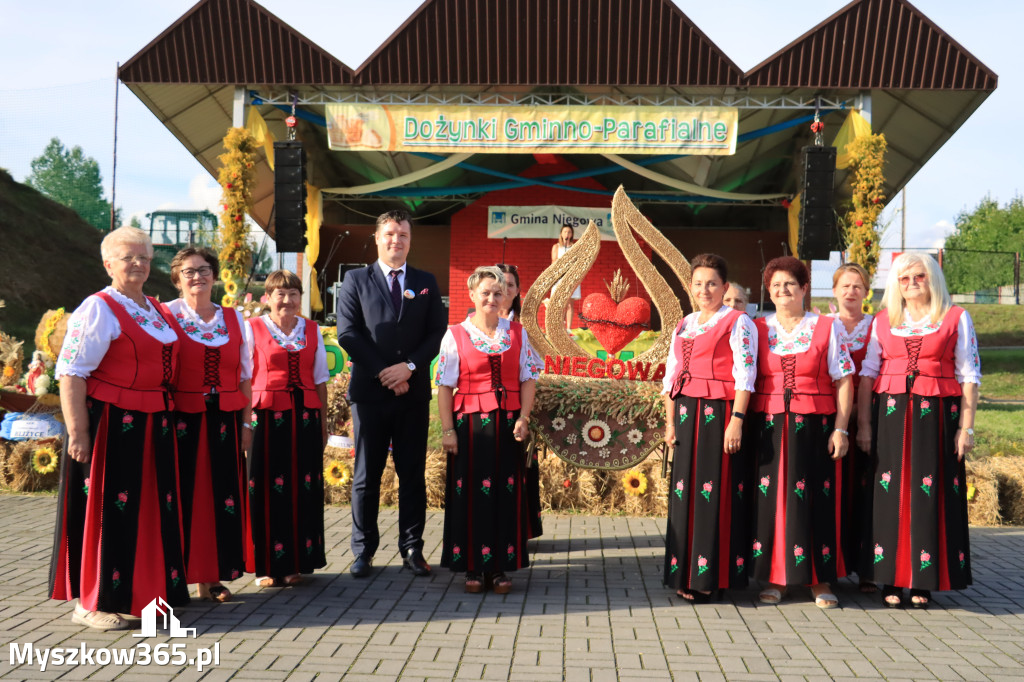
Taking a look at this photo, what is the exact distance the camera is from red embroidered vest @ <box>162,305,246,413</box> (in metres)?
3.78

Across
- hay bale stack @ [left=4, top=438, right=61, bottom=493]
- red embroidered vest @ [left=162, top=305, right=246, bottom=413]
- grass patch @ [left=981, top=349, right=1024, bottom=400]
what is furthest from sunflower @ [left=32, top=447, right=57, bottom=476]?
grass patch @ [left=981, top=349, right=1024, bottom=400]

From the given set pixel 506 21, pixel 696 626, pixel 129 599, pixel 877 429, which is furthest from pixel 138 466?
pixel 506 21

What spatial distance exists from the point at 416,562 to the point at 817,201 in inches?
334

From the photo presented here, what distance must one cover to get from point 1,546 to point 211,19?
27.7 ft

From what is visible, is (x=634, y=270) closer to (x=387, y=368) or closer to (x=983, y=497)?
(x=387, y=368)

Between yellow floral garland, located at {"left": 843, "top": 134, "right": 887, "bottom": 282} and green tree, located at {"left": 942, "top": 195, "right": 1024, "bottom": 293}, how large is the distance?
32.8 m

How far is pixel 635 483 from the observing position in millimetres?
6195

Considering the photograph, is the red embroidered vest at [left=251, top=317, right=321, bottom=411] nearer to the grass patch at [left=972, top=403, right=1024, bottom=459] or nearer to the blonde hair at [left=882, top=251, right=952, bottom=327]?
the blonde hair at [left=882, top=251, right=952, bottom=327]

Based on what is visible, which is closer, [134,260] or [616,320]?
[134,260]

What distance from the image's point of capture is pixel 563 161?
15188 millimetres

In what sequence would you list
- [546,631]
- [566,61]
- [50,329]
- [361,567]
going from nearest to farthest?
[546,631] < [361,567] < [50,329] < [566,61]

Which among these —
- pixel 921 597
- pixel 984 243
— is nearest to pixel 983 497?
pixel 921 597

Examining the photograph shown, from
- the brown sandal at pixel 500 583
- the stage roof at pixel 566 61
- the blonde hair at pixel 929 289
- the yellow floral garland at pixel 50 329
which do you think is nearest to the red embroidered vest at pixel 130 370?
the brown sandal at pixel 500 583

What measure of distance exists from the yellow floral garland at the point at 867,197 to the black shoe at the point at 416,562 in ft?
26.1
